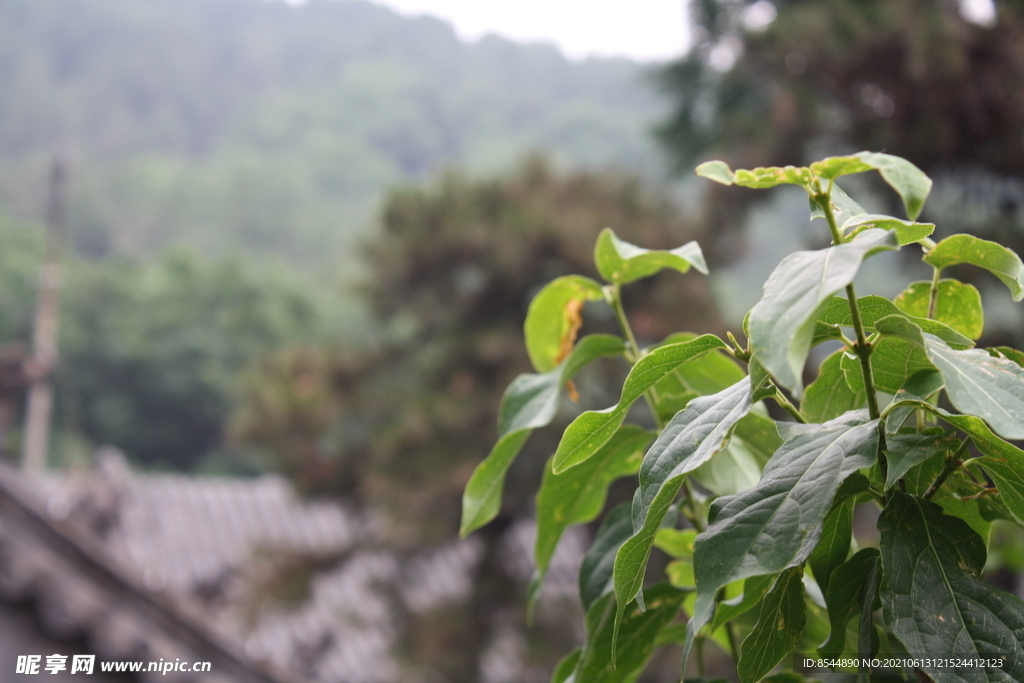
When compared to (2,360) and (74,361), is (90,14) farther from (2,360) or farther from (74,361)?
(2,360)

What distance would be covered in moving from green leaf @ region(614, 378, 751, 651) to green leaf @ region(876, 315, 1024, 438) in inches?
1.8

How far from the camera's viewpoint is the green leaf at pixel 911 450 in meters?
0.21

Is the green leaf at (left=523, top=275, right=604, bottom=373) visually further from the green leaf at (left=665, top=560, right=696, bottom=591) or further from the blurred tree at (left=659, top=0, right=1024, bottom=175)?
the blurred tree at (left=659, top=0, right=1024, bottom=175)

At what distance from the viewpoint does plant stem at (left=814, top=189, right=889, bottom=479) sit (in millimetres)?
209

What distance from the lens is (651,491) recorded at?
22cm

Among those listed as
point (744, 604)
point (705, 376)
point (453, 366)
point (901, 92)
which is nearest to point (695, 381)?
point (705, 376)

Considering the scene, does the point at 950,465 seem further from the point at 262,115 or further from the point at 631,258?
the point at 262,115

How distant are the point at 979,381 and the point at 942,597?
0.21 ft

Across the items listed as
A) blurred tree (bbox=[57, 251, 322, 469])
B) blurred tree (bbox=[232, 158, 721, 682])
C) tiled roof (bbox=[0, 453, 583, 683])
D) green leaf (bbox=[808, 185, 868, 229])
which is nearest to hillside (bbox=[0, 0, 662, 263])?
blurred tree (bbox=[57, 251, 322, 469])

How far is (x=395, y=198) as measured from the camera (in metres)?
2.95

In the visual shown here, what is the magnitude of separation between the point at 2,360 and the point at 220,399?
784 centimetres

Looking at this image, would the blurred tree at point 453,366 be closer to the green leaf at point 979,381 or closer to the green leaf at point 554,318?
the green leaf at point 554,318

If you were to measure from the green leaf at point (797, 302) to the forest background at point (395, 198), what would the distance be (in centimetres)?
174

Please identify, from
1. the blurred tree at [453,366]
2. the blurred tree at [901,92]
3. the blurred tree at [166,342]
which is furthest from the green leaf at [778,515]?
the blurred tree at [166,342]
